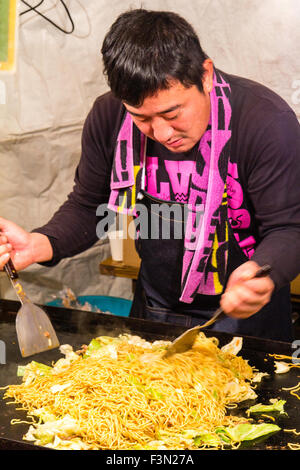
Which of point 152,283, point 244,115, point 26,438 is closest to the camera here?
point 26,438

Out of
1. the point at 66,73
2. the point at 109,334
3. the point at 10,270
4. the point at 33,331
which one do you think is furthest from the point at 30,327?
the point at 66,73

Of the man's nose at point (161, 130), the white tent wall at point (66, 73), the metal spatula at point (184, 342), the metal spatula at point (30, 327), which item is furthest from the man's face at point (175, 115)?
the white tent wall at point (66, 73)

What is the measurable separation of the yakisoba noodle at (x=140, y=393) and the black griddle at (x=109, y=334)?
3.1 inches

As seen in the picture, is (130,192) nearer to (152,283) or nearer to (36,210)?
(152,283)

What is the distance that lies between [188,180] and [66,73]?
181cm

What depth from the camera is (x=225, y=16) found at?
3506 millimetres

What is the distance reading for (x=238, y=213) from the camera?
2.33 metres

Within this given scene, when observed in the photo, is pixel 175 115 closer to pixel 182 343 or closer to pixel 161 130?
pixel 161 130

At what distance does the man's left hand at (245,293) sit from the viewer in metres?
1.87

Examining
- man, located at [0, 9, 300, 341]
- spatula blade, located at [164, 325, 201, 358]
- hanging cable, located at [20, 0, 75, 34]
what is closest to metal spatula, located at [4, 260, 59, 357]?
man, located at [0, 9, 300, 341]

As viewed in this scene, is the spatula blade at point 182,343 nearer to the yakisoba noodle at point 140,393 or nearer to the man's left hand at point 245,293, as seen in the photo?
the yakisoba noodle at point 140,393

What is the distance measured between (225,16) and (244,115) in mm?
1584

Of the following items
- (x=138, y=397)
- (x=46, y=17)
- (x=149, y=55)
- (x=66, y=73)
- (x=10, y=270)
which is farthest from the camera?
(x=66, y=73)

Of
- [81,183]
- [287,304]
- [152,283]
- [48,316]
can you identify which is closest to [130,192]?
[81,183]
